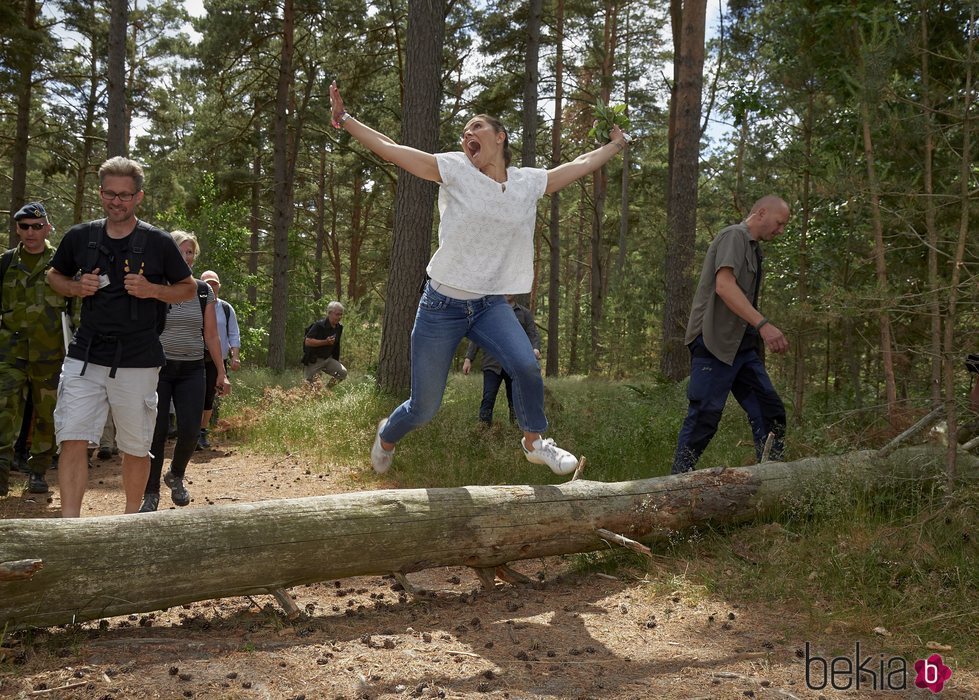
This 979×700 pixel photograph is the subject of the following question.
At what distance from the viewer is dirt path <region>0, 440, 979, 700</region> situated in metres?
3.27

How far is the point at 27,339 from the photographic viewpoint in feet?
22.7

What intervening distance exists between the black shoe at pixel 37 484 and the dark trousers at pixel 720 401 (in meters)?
5.88

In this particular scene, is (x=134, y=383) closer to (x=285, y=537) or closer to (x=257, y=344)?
(x=285, y=537)

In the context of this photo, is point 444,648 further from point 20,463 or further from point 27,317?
point 20,463

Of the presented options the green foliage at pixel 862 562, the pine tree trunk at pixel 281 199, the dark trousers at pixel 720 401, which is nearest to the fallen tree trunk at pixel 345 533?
the green foliage at pixel 862 562

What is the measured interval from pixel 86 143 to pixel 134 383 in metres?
22.5

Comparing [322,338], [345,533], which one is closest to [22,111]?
[322,338]

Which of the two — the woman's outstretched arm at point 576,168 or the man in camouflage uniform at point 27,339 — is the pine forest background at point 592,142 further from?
the man in camouflage uniform at point 27,339

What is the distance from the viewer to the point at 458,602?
4.68 m

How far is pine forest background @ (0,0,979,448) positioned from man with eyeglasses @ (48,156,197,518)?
4541 mm

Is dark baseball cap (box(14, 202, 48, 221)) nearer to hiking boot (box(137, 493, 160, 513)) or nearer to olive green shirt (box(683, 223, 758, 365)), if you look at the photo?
hiking boot (box(137, 493, 160, 513))

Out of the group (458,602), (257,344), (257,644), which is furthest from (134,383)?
(257,344)

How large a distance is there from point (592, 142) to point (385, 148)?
850 inches

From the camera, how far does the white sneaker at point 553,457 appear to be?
491 centimetres
